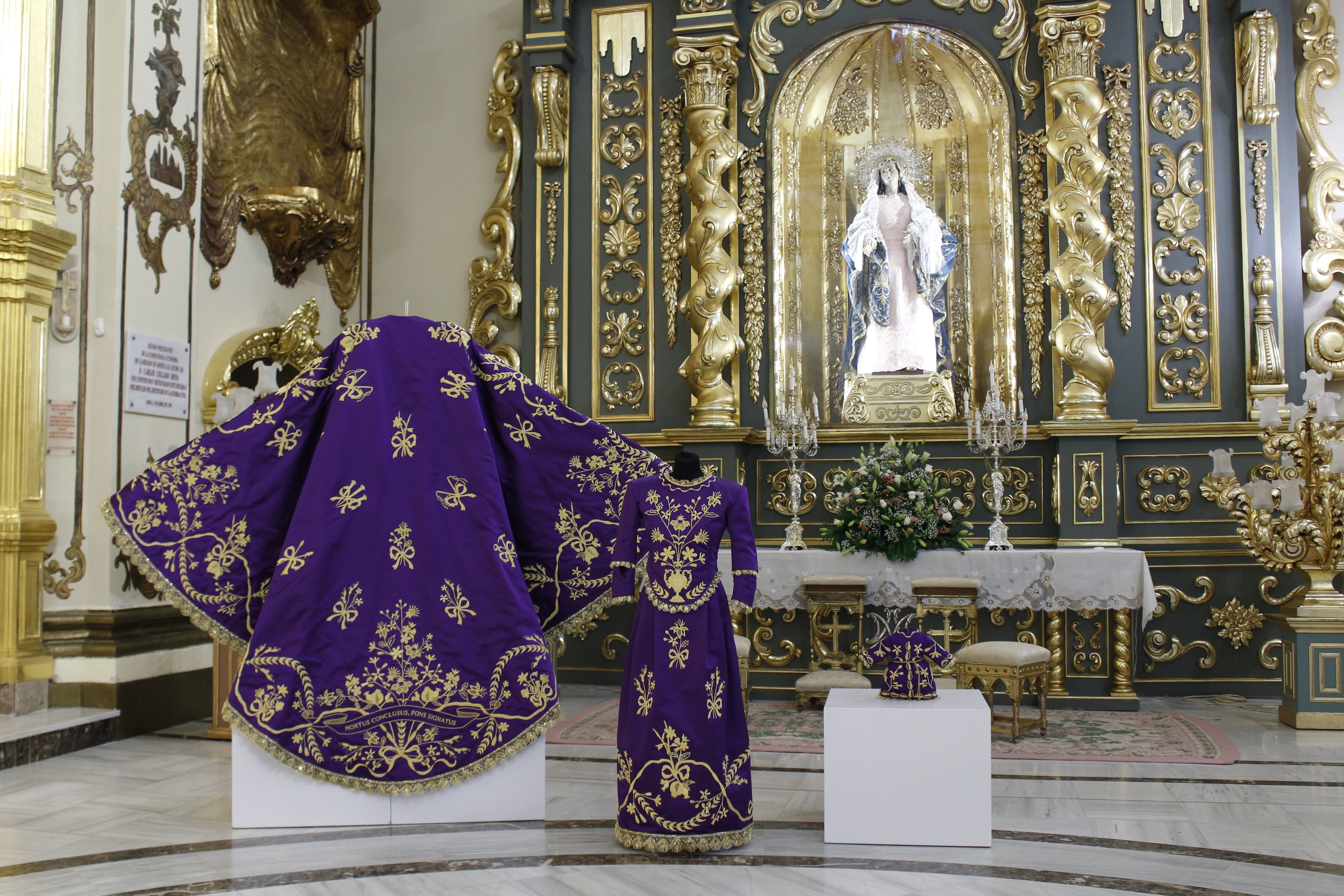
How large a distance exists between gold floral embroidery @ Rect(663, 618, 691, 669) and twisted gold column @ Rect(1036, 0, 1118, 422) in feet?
15.4

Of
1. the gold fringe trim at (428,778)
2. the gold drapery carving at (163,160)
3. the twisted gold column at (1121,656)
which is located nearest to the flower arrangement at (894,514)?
the twisted gold column at (1121,656)

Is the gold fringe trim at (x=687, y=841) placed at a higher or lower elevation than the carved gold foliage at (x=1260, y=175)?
lower

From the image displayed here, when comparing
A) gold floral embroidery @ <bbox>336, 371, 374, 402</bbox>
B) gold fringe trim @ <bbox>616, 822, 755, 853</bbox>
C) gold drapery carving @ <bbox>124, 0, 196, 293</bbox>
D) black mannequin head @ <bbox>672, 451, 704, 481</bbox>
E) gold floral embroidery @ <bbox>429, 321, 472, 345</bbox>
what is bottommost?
gold fringe trim @ <bbox>616, 822, 755, 853</bbox>

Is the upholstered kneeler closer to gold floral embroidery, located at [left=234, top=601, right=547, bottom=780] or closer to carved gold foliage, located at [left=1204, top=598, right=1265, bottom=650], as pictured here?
gold floral embroidery, located at [left=234, top=601, right=547, bottom=780]

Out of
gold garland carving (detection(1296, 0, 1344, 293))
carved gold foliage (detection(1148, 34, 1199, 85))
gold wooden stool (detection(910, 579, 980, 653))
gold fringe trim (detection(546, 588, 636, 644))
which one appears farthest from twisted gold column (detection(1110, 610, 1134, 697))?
gold fringe trim (detection(546, 588, 636, 644))

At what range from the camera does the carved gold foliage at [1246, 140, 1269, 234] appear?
8.12 meters

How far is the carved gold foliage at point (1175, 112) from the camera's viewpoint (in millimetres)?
8297

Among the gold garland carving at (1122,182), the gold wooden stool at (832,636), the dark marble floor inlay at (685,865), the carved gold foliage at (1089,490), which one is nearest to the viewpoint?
the dark marble floor inlay at (685,865)

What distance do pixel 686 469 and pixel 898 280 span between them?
487cm

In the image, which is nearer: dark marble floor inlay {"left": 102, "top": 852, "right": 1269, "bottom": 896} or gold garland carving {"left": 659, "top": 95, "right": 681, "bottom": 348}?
dark marble floor inlay {"left": 102, "top": 852, "right": 1269, "bottom": 896}

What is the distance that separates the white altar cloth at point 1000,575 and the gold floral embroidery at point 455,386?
2.77 meters

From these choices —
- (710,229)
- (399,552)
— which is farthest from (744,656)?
(710,229)

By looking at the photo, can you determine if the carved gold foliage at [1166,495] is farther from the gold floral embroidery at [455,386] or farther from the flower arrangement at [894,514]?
the gold floral embroidery at [455,386]

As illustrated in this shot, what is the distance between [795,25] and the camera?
29.2 ft
